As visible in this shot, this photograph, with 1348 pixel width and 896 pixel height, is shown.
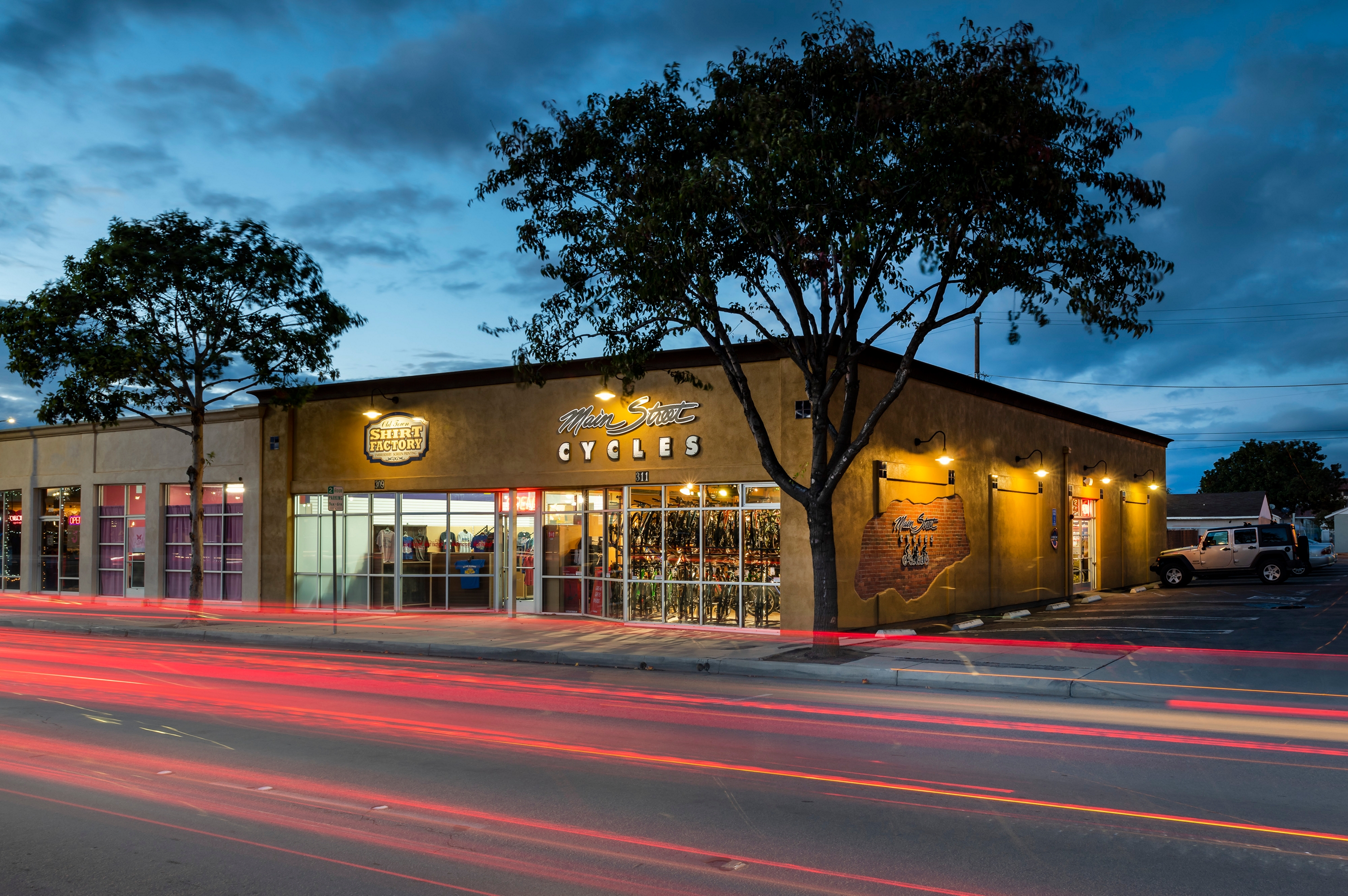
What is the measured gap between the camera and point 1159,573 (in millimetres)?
32844

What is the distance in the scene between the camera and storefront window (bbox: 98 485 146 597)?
28.5 m

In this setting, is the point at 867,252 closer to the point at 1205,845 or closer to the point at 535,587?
the point at 1205,845

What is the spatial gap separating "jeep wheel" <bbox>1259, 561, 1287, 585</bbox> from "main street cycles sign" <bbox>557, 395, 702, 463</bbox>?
21.2 metres

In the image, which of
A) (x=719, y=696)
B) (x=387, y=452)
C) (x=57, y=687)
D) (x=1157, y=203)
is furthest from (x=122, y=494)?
(x=1157, y=203)

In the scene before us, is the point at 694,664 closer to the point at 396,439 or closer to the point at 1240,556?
the point at 396,439

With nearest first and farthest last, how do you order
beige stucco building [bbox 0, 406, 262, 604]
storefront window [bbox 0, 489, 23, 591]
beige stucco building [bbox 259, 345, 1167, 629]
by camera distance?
beige stucco building [bbox 259, 345, 1167, 629], beige stucco building [bbox 0, 406, 262, 604], storefront window [bbox 0, 489, 23, 591]

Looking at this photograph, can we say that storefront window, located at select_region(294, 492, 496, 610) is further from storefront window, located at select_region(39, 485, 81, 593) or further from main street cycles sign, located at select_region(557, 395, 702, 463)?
storefront window, located at select_region(39, 485, 81, 593)

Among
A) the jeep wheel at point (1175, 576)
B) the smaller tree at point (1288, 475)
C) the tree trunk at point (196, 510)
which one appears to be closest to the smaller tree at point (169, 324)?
the tree trunk at point (196, 510)

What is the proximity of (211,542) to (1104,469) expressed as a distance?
26.1m

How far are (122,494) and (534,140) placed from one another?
19.8 meters

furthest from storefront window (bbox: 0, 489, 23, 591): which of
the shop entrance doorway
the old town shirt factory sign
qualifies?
the shop entrance doorway

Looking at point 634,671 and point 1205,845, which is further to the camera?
point 634,671

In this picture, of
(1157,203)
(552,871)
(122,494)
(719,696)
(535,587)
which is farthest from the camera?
(122,494)

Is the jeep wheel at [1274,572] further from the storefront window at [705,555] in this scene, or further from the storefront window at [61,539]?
the storefront window at [61,539]
